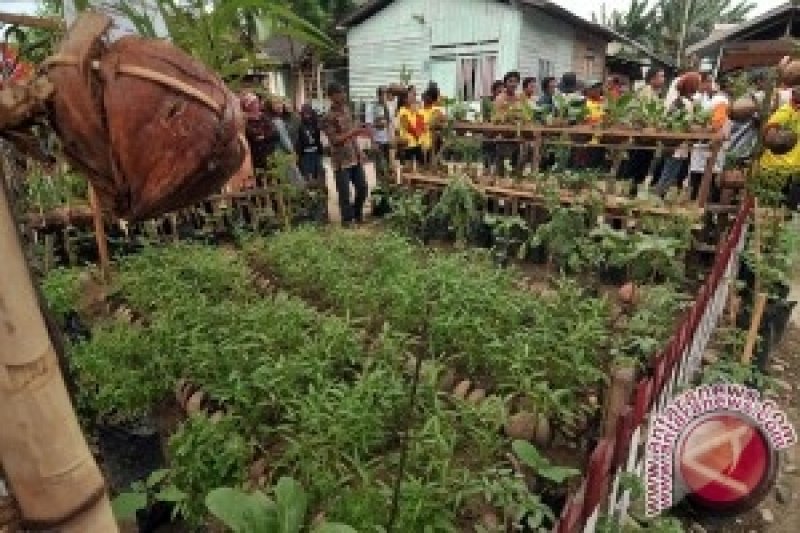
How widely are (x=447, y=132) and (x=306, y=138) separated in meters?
2.27

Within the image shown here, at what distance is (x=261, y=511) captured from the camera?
73.8 inches

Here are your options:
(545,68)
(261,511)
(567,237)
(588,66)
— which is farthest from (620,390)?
(588,66)

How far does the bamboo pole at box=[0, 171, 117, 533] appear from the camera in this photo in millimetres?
683

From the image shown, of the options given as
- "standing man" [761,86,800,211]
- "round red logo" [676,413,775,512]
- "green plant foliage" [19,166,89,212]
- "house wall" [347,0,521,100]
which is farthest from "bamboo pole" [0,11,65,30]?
"house wall" [347,0,521,100]

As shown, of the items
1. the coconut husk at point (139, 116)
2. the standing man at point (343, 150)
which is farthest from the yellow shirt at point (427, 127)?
the coconut husk at point (139, 116)

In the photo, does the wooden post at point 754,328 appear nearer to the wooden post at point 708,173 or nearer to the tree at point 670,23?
the wooden post at point 708,173

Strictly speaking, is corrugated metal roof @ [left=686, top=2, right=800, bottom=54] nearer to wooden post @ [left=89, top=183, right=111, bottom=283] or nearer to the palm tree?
the palm tree

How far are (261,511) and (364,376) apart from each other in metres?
1.76

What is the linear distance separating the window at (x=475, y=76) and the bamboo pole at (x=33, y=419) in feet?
57.2

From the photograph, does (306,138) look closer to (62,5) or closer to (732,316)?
(732,316)

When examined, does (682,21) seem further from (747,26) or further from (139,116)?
(139,116)

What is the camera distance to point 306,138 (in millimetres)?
9250

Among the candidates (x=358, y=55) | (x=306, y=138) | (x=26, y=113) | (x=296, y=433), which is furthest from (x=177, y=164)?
(x=358, y=55)

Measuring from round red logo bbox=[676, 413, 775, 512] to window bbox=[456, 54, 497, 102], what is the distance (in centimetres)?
1544
